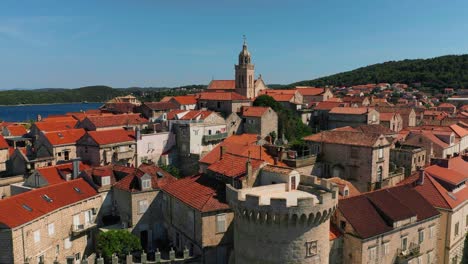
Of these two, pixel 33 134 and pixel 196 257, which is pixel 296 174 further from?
pixel 33 134

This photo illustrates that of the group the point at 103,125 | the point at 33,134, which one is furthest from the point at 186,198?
the point at 33,134

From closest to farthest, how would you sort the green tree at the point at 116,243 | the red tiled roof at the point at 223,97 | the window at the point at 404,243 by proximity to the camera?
the window at the point at 404,243, the green tree at the point at 116,243, the red tiled roof at the point at 223,97

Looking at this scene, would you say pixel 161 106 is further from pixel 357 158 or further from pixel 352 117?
pixel 357 158

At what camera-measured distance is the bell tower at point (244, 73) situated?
9831cm

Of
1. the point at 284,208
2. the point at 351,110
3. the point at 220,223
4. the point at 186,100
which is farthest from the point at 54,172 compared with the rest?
the point at 351,110

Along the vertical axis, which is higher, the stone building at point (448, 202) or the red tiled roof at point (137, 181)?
the red tiled roof at point (137, 181)

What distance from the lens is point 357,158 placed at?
4350 cm

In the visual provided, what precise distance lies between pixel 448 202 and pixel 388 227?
1012cm

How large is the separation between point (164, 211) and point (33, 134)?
37.7 meters

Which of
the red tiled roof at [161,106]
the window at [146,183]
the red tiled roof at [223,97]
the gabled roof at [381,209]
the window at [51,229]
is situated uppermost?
the red tiled roof at [223,97]

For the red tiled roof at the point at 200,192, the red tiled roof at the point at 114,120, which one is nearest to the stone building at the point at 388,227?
the red tiled roof at the point at 200,192

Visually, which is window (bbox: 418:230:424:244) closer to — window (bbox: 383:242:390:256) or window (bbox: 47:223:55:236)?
window (bbox: 383:242:390:256)

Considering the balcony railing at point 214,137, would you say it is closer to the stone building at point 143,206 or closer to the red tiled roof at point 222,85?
the stone building at point 143,206

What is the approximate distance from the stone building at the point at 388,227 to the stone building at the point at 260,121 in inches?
1476
